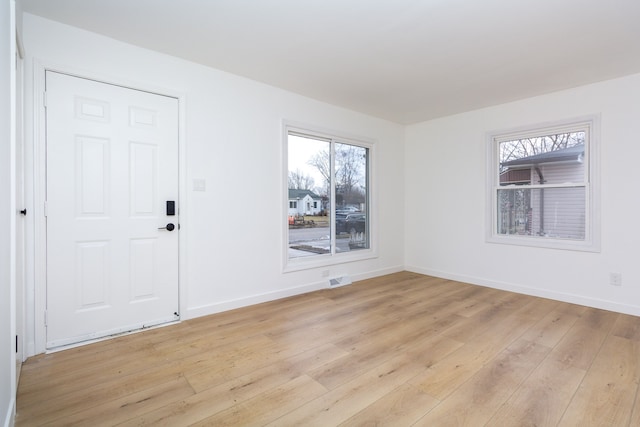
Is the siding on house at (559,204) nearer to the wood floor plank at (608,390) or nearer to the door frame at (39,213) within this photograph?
the wood floor plank at (608,390)

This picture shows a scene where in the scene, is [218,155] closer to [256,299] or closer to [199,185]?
[199,185]

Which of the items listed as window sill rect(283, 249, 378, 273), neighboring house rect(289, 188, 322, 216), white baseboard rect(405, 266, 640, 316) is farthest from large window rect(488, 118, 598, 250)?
neighboring house rect(289, 188, 322, 216)

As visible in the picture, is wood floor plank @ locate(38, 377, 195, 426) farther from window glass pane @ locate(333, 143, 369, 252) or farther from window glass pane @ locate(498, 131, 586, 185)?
window glass pane @ locate(498, 131, 586, 185)

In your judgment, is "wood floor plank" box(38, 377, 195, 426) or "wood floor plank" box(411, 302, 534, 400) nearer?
"wood floor plank" box(38, 377, 195, 426)

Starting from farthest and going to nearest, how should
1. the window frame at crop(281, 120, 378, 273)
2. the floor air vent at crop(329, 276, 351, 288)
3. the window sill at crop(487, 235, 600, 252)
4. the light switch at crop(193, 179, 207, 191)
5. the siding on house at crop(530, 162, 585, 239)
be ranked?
the floor air vent at crop(329, 276, 351, 288) < the window frame at crop(281, 120, 378, 273) < the siding on house at crop(530, 162, 585, 239) < the window sill at crop(487, 235, 600, 252) < the light switch at crop(193, 179, 207, 191)

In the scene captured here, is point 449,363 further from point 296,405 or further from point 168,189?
point 168,189

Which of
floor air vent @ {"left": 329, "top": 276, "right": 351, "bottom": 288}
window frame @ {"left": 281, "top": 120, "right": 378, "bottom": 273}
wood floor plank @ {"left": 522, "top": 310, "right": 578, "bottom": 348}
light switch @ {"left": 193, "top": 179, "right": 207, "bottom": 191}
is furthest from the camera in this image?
floor air vent @ {"left": 329, "top": 276, "right": 351, "bottom": 288}

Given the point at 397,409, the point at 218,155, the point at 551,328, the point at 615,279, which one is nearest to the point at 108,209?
the point at 218,155

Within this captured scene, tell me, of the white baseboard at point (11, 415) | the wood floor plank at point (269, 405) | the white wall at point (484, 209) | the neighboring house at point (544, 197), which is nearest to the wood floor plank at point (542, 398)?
the wood floor plank at point (269, 405)

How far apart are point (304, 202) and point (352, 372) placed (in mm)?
2459

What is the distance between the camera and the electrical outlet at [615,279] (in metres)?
3.37

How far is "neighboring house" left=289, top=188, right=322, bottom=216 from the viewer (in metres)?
4.04

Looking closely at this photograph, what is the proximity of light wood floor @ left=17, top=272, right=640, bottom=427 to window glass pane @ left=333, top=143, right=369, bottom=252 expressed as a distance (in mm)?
1590

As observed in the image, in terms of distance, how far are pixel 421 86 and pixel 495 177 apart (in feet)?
5.91
